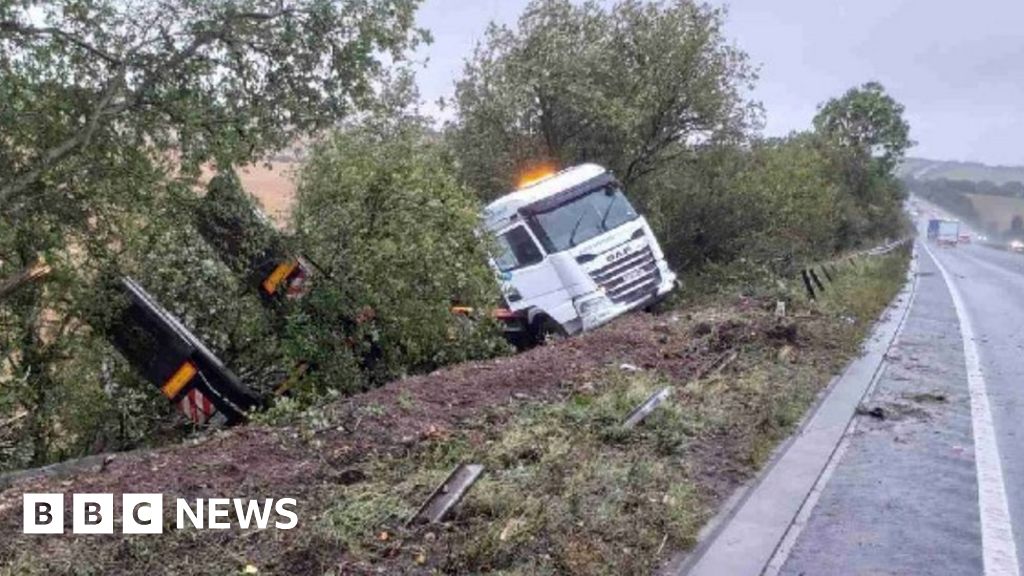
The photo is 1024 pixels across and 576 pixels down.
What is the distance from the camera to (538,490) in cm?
562

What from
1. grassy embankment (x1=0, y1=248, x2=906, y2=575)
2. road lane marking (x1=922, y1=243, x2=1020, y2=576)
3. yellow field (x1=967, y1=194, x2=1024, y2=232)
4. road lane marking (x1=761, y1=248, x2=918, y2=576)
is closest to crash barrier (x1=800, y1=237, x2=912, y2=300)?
road lane marking (x1=922, y1=243, x2=1020, y2=576)

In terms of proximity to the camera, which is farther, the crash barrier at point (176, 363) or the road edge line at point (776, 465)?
the crash barrier at point (176, 363)

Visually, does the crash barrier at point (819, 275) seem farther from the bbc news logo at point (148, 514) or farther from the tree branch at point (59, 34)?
the bbc news logo at point (148, 514)

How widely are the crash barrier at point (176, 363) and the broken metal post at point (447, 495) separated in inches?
169

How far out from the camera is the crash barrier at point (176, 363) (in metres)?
9.30

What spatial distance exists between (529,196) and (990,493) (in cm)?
1030

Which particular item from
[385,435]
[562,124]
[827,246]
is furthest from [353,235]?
[827,246]

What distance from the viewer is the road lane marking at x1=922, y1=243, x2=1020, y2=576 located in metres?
5.19

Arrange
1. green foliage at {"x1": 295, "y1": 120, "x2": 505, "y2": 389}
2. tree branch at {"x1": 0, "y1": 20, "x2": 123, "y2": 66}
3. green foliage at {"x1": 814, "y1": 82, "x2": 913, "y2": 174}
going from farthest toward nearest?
green foliage at {"x1": 814, "y1": 82, "x2": 913, "y2": 174}, green foliage at {"x1": 295, "y1": 120, "x2": 505, "y2": 389}, tree branch at {"x1": 0, "y1": 20, "x2": 123, "y2": 66}

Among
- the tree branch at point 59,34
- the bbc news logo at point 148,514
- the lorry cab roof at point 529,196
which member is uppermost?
the tree branch at point 59,34

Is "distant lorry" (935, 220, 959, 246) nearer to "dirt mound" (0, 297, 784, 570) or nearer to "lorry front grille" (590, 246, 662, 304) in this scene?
"lorry front grille" (590, 246, 662, 304)

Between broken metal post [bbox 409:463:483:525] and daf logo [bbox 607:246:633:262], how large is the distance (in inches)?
401

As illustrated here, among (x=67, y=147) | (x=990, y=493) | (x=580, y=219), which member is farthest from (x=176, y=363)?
(x=580, y=219)

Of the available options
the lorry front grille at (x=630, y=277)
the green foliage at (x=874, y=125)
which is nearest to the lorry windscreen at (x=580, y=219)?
the lorry front grille at (x=630, y=277)
